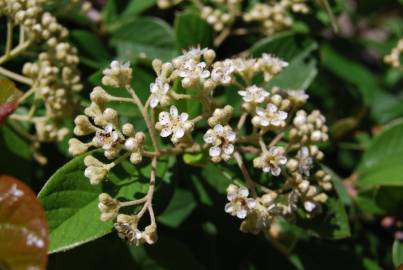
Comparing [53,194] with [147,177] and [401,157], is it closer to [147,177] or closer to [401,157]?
[147,177]

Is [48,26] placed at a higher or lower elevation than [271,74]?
higher

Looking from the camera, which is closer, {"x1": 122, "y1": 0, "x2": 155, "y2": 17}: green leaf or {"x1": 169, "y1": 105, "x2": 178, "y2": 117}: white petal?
{"x1": 169, "y1": 105, "x2": 178, "y2": 117}: white petal

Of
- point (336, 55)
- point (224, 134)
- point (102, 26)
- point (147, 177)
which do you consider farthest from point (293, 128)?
point (336, 55)

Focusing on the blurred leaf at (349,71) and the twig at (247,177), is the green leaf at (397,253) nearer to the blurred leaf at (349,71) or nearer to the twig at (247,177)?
the twig at (247,177)

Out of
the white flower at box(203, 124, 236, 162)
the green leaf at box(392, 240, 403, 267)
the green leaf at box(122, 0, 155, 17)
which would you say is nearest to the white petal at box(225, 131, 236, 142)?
the white flower at box(203, 124, 236, 162)

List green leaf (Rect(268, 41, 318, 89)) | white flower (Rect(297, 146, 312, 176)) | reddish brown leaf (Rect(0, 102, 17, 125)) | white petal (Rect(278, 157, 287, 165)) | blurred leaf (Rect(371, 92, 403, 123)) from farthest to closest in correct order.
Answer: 1. blurred leaf (Rect(371, 92, 403, 123))
2. green leaf (Rect(268, 41, 318, 89))
3. white flower (Rect(297, 146, 312, 176))
4. white petal (Rect(278, 157, 287, 165))
5. reddish brown leaf (Rect(0, 102, 17, 125))

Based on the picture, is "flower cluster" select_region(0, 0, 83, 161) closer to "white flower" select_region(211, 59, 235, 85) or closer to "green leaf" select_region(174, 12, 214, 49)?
"green leaf" select_region(174, 12, 214, 49)
